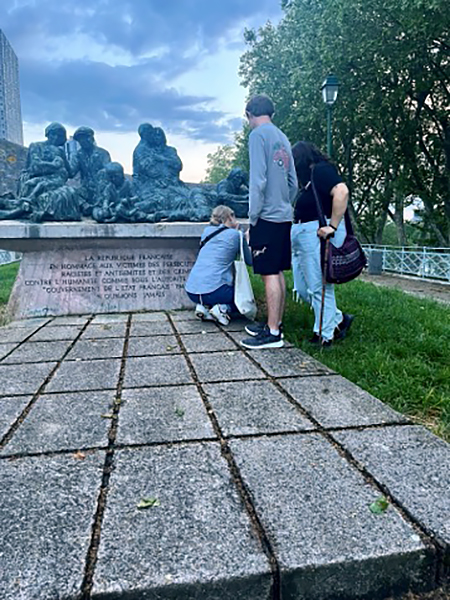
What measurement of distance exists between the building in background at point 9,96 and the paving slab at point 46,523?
42157 mm

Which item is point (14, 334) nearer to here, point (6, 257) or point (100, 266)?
Answer: point (100, 266)

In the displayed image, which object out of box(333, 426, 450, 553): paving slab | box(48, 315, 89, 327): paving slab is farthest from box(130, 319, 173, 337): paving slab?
box(333, 426, 450, 553): paving slab

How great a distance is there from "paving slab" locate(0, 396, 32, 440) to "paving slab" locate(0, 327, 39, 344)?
63.1 inches

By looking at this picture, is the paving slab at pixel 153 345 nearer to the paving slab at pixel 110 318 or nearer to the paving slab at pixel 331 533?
the paving slab at pixel 110 318

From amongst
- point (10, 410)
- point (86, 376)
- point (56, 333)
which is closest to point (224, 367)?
point (86, 376)

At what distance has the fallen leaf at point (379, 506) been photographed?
1.47 meters

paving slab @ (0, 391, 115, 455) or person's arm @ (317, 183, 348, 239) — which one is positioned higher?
person's arm @ (317, 183, 348, 239)

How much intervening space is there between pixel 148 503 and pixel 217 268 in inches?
130

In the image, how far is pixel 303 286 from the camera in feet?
12.9

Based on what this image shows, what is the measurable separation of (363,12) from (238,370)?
34.2ft

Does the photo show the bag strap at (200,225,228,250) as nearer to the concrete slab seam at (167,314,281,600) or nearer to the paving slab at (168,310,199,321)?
the paving slab at (168,310,199,321)

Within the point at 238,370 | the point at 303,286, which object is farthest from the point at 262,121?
the point at 238,370

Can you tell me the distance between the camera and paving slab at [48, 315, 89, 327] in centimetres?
493

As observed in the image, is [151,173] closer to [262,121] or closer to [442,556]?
[262,121]
